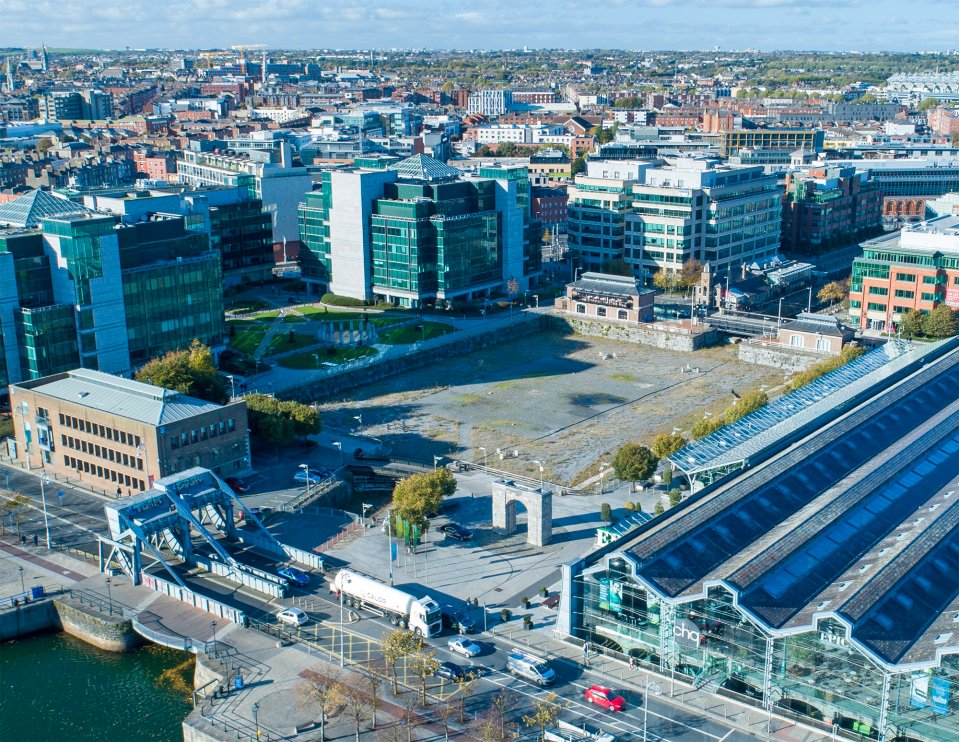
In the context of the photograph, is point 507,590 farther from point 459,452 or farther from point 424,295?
point 424,295

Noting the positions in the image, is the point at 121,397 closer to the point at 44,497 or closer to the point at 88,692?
the point at 44,497

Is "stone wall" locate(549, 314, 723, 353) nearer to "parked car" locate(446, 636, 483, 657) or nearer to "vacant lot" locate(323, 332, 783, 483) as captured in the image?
→ "vacant lot" locate(323, 332, 783, 483)

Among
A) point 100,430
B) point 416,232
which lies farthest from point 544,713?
point 416,232

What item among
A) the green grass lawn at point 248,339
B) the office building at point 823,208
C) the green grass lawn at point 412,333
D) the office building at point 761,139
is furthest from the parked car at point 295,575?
the office building at point 761,139

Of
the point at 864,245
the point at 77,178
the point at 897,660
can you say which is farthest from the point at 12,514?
the point at 77,178

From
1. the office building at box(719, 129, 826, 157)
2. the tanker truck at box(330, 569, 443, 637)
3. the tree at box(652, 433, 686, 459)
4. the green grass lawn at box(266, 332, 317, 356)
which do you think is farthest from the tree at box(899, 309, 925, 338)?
the office building at box(719, 129, 826, 157)

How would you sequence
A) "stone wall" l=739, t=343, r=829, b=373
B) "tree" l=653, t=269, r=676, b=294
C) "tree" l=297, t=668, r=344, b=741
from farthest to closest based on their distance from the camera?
1. "tree" l=653, t=269, r=676, b=294
2. "stone wall" l=739, t=343, r=829, b=373
3. "tree" l=297, t=668, r=344, b=741
